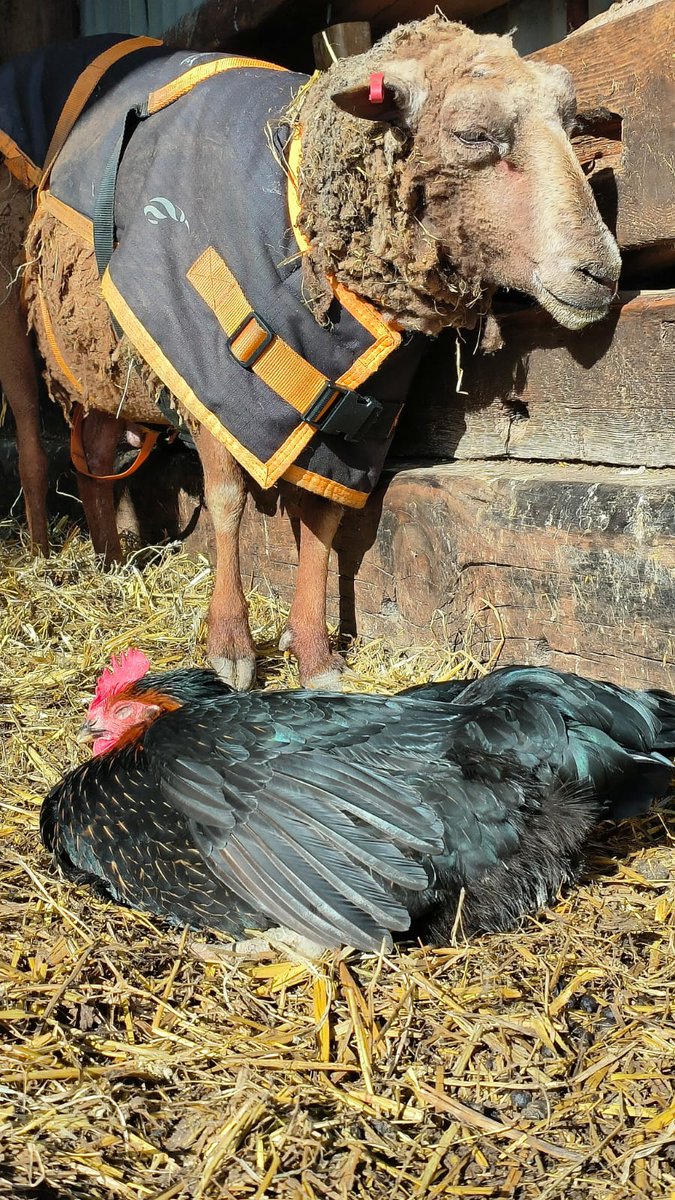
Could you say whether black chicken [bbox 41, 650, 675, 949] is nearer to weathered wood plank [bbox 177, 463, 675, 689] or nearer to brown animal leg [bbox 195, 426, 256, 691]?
weathered wood plank [bbox 177, 463, 675, 689]

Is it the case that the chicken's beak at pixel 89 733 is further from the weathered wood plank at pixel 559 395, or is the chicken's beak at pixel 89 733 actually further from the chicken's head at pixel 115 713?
the weathered wood plank at pixel 559 395

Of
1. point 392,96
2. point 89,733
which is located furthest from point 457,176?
point 89,733

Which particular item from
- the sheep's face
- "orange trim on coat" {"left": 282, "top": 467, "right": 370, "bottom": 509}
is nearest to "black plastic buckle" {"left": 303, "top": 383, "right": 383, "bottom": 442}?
"orange trim on coat" {"left": 282, "top": 467, "right": 370, "bottom": 509}

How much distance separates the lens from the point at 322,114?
9.57ft

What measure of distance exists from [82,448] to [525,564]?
2.29 m

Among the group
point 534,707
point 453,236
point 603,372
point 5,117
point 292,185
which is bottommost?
point 534,707

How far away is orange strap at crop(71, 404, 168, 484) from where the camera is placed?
15.0 ft

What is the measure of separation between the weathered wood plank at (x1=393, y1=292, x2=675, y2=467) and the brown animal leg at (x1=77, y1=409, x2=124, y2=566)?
145 centimetres

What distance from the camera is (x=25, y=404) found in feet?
14.7

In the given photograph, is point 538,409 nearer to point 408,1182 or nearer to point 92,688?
point 92,688

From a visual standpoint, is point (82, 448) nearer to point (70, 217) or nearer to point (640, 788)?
point (70, 217)

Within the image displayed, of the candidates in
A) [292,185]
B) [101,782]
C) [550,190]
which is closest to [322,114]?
[292,185]

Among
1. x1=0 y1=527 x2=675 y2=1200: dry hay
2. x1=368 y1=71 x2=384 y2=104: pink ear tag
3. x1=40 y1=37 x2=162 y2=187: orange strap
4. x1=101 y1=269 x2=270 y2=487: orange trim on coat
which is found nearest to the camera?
x1=0 y1=527 x2=675 y2=1200: dry hay

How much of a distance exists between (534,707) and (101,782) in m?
0.94
